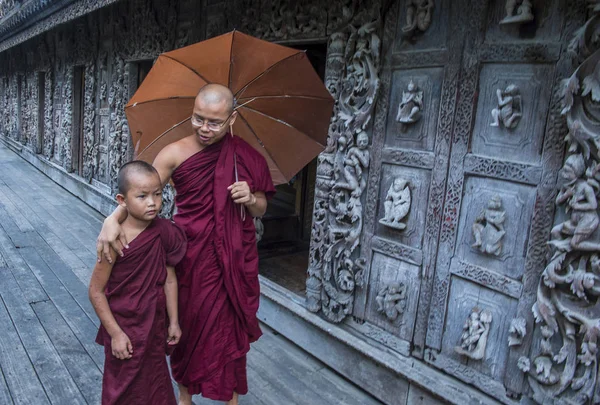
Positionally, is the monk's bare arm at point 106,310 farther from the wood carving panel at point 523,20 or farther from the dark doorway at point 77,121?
the dark doorway at point 77,121

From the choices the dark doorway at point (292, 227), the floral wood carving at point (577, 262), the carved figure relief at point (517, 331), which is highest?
the floral wood carving at point (577, 262)

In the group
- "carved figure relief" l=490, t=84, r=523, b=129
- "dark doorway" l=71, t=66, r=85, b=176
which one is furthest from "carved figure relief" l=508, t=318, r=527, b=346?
"dark doorway" l=71, t=66, r=85, b=176

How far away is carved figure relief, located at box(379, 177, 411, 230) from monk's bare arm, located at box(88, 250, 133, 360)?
5.47 ft

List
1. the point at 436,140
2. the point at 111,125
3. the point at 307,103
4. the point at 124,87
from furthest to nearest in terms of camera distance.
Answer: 1. the point at 111,125
2. the point at 124,87
3. the point at 436,140
4. the point at 307,103

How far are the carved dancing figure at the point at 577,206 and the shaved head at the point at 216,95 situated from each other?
A: 61.1 inches

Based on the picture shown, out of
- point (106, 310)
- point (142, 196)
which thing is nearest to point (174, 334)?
point (106, 310)

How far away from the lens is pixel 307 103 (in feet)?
8.28

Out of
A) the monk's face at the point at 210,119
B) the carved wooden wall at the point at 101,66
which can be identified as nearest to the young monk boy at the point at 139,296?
the monk's face at the point at 210,119

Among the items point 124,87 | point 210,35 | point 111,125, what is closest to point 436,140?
point 210,35

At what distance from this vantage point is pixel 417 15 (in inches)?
107

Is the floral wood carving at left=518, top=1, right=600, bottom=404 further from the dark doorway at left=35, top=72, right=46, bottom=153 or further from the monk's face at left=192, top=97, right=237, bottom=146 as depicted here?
the dark doorway at left=35, top=72, right=46, bottom=153

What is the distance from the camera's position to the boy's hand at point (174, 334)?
227cm

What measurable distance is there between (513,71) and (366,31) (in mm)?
1018

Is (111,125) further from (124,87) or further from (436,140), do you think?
(436,140)
